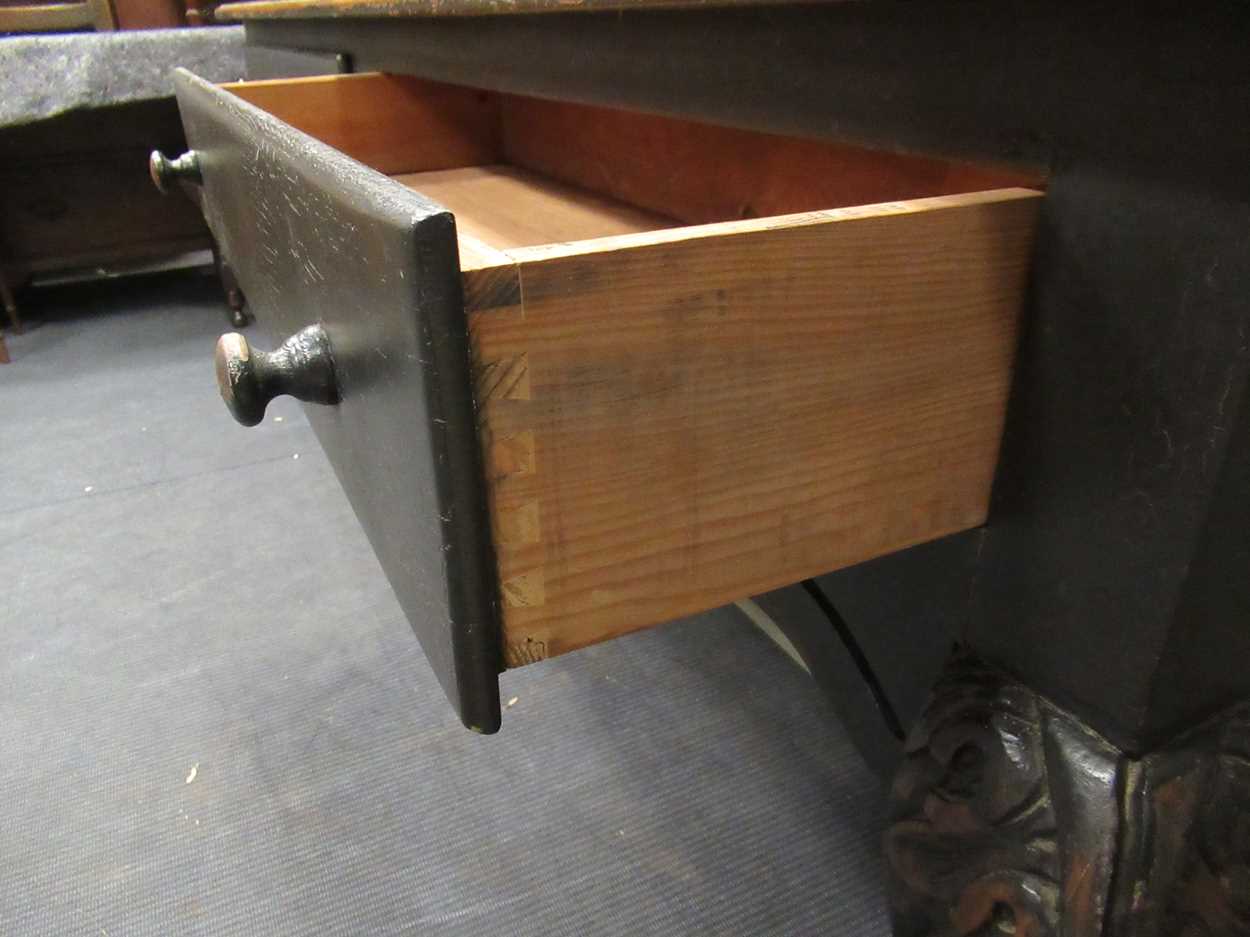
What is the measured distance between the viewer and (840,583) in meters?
0.65

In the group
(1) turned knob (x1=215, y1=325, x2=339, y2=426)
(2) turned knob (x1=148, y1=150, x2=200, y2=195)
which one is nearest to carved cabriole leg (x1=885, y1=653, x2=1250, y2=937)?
(1) turned knob (x1=215, y1=325, x2=339, y2=426)

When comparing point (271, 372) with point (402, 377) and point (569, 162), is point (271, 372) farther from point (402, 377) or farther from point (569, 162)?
point (569, 162)

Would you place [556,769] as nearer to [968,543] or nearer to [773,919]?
[773,919]

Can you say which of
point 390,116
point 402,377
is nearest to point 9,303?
point 390,116

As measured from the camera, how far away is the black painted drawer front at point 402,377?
0.29 m

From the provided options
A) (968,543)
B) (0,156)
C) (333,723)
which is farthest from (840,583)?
(0,156)

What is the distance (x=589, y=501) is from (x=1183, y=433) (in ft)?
0.78

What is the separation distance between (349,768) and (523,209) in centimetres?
55

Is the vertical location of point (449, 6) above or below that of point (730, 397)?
above

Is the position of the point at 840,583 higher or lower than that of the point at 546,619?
lower

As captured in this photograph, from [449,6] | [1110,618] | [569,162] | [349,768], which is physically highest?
[449,6]

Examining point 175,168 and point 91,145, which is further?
point 91,145

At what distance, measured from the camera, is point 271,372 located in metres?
0.40

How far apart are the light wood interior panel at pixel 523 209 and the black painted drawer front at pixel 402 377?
28 centimetres
